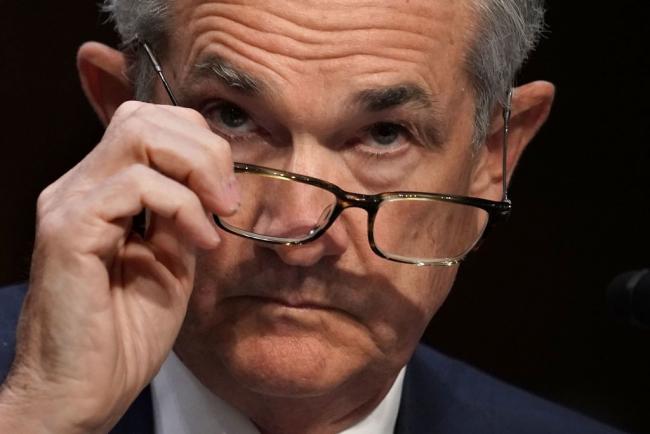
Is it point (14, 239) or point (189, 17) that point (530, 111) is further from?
point (14, 239)

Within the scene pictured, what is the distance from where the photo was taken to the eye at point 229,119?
1817 mm

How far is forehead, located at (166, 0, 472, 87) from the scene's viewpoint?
1.75 m

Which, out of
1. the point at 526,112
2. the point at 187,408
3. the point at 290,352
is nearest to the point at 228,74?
the point at 290,352

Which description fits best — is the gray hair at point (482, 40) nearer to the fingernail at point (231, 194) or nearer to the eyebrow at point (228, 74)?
the eyebrow at point (228, 74)

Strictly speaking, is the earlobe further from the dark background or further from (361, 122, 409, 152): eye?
the dark background

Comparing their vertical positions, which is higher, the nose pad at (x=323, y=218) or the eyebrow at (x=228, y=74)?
the eyebrow at (x=228, y=74)

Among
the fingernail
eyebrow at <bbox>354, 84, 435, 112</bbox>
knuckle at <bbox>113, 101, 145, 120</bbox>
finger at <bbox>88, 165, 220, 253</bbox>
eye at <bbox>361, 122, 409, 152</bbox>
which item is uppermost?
knuckle at <bbox>113, 101, 145, 120</bbox>

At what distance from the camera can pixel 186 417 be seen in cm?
199

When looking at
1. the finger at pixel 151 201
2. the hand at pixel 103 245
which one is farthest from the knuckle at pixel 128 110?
the finger at pixel 151 201

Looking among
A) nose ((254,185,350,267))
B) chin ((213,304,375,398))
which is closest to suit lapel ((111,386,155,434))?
chin ((213,304,375,398))

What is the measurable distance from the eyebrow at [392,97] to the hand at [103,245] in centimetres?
30

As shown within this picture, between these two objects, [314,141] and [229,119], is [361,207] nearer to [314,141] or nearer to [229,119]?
[314,141]

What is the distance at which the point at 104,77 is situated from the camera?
2.11 m

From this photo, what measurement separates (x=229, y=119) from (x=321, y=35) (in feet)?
0.67
